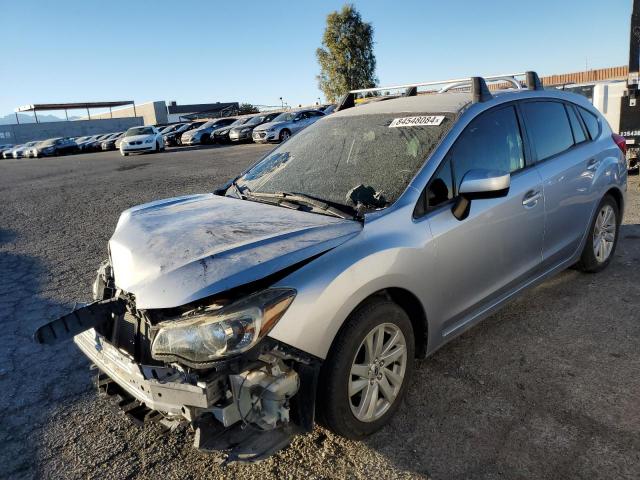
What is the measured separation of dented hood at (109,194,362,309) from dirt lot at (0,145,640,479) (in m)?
0.96

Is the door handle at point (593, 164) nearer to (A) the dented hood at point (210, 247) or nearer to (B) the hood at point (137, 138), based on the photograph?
(A) the dented hood at point (210, 247)

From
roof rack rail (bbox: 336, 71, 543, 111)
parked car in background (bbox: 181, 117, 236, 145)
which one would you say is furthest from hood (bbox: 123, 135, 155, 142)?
roof rack rail (bbox: 336, 71, 543, 111)

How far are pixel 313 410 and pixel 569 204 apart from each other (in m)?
2.81

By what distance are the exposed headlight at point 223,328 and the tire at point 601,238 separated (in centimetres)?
343

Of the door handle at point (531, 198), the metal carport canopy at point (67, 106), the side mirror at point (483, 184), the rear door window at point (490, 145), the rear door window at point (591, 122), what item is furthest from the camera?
the metal carport canopy at point (67, 106)

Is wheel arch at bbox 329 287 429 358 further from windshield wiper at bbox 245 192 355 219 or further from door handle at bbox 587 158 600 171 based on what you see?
door handle at bbox 587 158 600 171

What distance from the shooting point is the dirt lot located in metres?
2.44

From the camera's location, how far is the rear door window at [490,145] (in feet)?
10.1

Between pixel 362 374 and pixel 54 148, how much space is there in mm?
36327

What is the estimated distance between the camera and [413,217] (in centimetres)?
275

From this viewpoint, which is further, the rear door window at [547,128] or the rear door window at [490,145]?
the rear door window at [547,128]

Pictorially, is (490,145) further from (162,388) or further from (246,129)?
(246,129)

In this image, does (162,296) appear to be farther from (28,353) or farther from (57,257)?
(57,257)

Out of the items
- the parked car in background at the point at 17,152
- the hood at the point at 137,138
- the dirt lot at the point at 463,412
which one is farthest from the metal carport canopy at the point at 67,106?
the dirt lot at the point at 463,412
